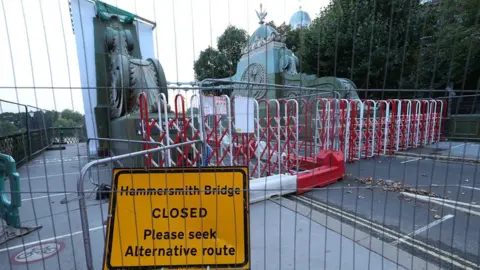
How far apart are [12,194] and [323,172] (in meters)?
4.82

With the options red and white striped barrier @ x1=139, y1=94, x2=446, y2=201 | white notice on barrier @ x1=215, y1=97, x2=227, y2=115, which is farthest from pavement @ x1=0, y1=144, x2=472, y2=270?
white notice on barrier @ x1=215, y1=97, x2=227, y2=115

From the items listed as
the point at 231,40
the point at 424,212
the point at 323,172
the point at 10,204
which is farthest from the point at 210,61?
the point at 424,212

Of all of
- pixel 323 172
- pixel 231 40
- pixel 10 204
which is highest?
pixel 231 40

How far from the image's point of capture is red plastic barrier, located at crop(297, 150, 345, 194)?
4695 mm

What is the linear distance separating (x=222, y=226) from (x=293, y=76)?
13.4m

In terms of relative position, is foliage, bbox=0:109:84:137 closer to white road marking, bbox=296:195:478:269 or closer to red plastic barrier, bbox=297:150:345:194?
white road marking, bbox=296:195:478:269

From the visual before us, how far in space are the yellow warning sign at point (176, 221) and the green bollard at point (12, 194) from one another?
1.92 meters

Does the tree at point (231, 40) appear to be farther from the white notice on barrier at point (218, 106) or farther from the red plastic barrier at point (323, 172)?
the red plastic barrier at point (323, 172)

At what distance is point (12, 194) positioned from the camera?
3.03m

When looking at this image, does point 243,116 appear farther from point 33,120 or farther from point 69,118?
point 33,120

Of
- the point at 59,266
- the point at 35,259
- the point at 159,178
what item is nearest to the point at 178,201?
the point at 159,178

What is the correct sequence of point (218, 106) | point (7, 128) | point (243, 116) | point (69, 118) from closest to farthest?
1. point (69, 118)
2. point (243, 116)
3. point (218, 106)
4. point (7, 128)

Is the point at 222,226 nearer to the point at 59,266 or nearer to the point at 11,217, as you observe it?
the point at 59,266

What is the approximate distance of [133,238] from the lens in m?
1.99
